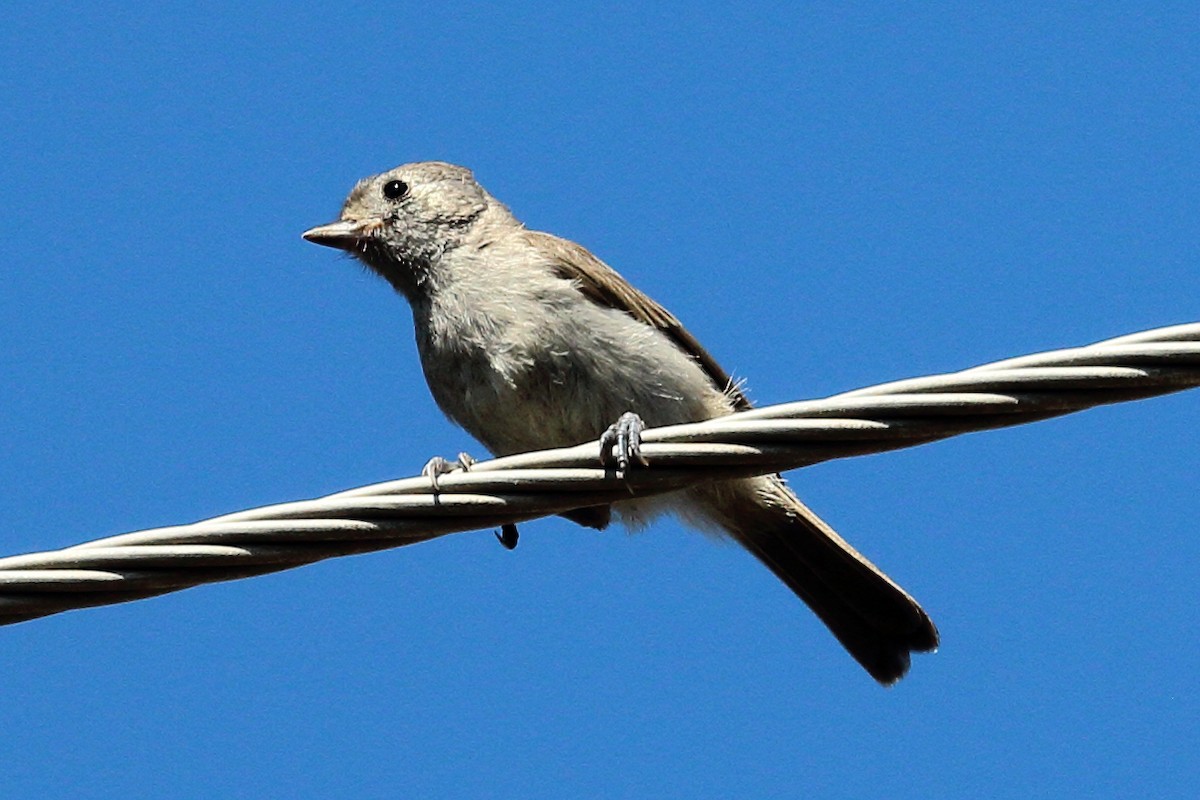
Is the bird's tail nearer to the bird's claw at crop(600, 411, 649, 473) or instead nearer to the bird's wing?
the bird's wing

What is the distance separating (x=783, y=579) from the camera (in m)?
8.16

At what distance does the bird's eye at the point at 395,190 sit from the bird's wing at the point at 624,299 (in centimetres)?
127

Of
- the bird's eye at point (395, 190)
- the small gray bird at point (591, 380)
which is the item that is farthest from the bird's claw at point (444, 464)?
the bird's eye at point (395, 190)

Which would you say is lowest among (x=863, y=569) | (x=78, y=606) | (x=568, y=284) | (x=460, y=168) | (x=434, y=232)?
(x=78, y=606)

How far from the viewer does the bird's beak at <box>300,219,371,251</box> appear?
29.3 ft

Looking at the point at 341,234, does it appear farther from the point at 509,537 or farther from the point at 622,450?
the point at 622,450

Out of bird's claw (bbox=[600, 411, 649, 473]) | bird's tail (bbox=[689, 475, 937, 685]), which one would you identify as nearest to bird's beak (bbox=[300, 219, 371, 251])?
bird's tail (bbox=[689, 475, 937, 685])

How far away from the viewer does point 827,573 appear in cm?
805

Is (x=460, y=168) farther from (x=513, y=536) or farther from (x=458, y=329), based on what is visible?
(x=513, y=536)

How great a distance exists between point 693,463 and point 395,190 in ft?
15.3

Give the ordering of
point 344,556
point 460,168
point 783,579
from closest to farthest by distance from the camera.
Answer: point 344,556 < point 783,579 < point 460,168

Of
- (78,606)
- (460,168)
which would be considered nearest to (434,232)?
(460,168)

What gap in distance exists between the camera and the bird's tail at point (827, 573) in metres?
7.88

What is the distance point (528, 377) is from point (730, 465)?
2785 mm
